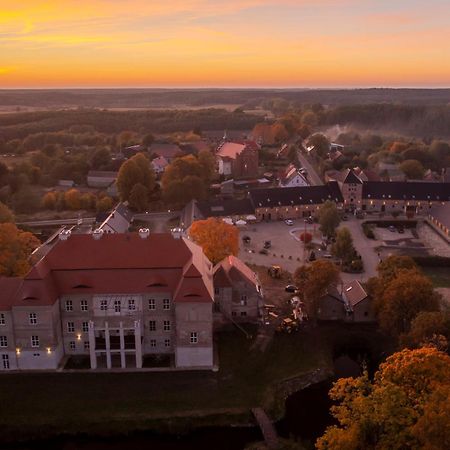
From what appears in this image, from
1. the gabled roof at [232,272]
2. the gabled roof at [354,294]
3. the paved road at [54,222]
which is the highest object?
the gabled roof at [232,272]

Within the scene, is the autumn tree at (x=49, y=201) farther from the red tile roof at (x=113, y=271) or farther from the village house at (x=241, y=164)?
the red tile roof at (x=113, y=271)

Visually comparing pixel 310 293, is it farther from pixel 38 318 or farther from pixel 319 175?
pixel 319 175

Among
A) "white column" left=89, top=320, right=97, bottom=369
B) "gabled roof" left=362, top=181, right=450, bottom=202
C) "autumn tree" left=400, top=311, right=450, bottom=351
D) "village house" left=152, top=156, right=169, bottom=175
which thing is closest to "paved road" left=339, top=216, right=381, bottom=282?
"gabled roof" left=362, top=181, right=450, bottom=202

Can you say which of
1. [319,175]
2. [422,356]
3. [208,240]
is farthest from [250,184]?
[422,356]

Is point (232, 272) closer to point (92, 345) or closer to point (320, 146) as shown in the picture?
point (92, 345)

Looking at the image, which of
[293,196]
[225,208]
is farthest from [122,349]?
[293,196]

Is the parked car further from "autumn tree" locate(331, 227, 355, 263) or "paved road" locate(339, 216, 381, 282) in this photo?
"autumn tree" locate(331, 227, 355, 263)

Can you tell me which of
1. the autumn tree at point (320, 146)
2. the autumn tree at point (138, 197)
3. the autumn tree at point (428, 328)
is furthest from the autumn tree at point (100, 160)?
the autumn tree at point (428, 328)
